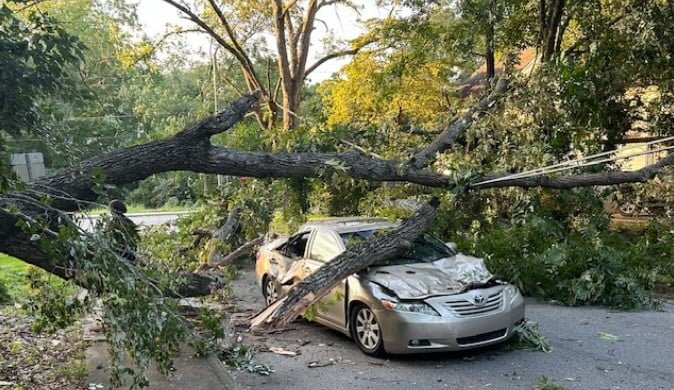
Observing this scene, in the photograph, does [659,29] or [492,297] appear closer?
[492,297]

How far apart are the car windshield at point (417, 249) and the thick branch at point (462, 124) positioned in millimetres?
Answer: 1280

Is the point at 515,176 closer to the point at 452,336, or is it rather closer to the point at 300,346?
the point at 452,336

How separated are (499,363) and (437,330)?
2.79ft

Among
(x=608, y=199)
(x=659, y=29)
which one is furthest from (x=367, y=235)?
(x=659, y=29)

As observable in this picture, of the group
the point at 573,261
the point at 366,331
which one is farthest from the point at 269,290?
the point at 573,261

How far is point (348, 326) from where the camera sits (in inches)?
284

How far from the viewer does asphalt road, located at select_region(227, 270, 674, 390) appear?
19.6 ft

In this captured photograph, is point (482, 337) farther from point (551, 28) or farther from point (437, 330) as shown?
point (551, 28)

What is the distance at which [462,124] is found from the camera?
10531mm

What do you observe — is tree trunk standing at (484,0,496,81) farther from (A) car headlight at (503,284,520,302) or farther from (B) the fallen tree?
(A) car headlight at (503,284,520,302)

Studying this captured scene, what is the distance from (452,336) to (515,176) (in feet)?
9.68

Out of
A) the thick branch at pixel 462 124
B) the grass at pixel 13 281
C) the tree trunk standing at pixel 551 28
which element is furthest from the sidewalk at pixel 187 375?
the tree trunk standing at pixel 551 28

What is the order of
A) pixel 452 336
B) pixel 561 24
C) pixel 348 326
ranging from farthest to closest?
pixel 561 24 < pixel 348 326 < pixel 452 336

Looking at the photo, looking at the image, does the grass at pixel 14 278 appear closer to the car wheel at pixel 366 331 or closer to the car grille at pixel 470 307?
the car wheel at pixel 366 331
